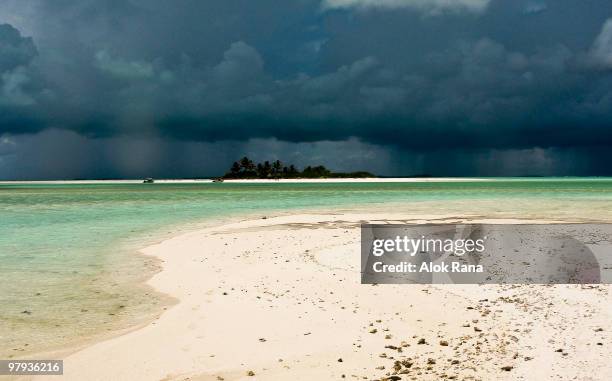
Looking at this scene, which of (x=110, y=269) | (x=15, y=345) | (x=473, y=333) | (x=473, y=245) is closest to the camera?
(x=473, y=333)

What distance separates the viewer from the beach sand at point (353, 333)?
5805 millimetres

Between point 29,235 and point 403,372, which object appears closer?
point 403,372

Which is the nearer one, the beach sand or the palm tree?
the beach sand

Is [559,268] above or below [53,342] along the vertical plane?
above

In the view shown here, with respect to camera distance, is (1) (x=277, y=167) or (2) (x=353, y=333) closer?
(2) (x=353, y=333)

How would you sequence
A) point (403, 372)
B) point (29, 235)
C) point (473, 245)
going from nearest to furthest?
point (403, 372) < point (473, 245) < point (29, 235)

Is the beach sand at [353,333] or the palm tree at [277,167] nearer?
the beach sand at [353,333]

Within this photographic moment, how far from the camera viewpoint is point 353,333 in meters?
7.25

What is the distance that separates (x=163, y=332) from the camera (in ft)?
25.5

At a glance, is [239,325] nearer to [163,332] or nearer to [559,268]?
[163,332]

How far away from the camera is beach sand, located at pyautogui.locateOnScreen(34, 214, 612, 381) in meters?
5.80

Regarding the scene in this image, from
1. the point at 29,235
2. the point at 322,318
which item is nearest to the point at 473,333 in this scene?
the point at 322,318

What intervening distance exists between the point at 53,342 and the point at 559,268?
10944mm

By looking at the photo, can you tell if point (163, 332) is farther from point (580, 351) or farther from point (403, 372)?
point (580, 351)
